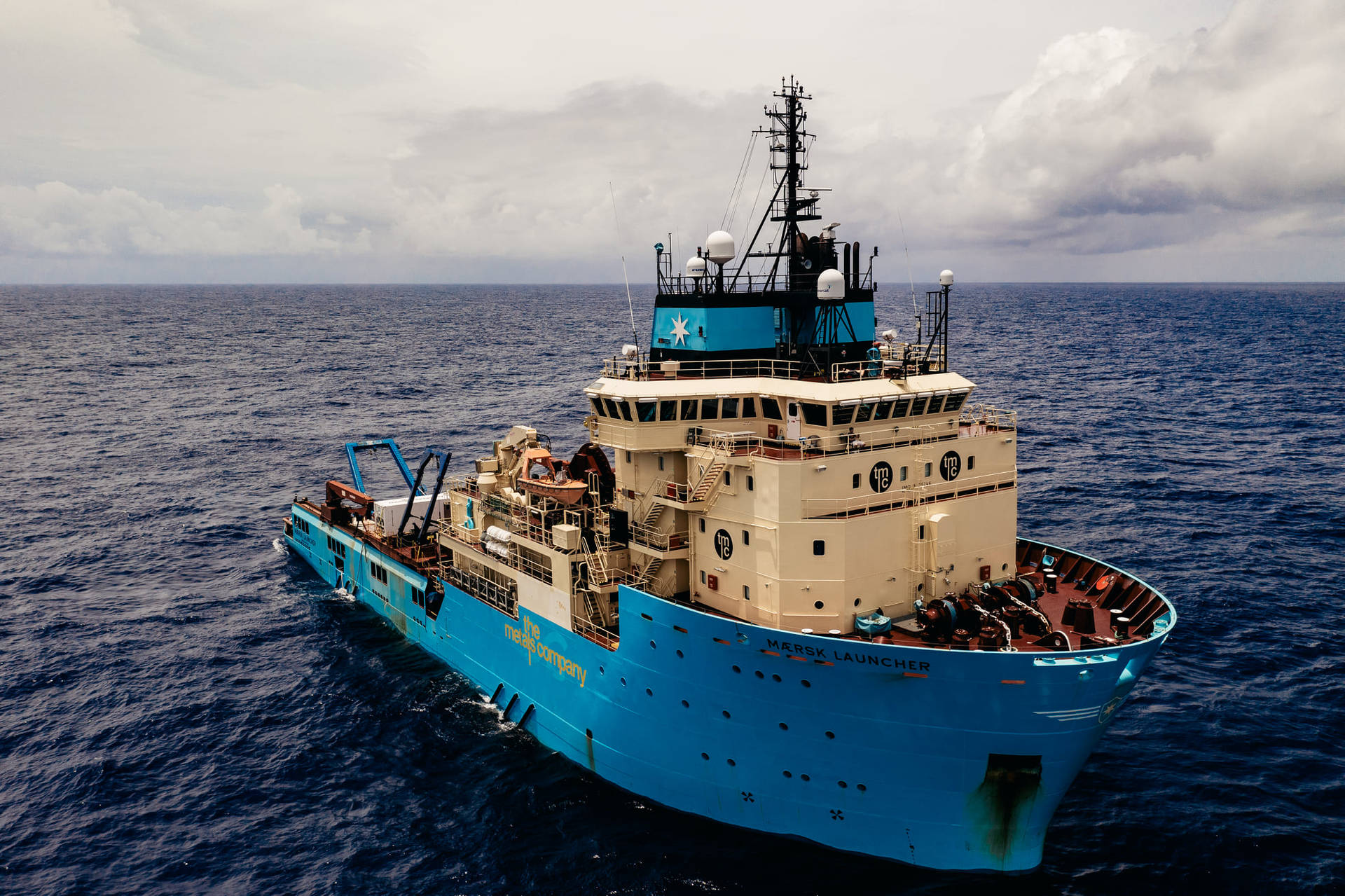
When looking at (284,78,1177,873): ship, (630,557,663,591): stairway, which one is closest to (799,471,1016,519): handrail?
(284,78,1177,873): ship

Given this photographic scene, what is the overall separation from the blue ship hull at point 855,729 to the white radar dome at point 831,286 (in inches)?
349

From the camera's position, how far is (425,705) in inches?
1204

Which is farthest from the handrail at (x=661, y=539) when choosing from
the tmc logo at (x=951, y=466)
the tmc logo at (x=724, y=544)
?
the tmc logo at (x=951, y=466)

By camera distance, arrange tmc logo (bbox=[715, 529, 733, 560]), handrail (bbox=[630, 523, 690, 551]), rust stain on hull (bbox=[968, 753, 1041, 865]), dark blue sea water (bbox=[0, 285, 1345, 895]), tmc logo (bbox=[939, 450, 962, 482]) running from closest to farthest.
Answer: rust stain on hull (bbox=[968, 753, 1041, 865]), dark blue sea water (bbox=[0, 285, 1345, 895]), tmc logo (bbox=[715, 529, 733, 560]), tmc logo (bbox=[939, 450, 962, 482]), handrail (bbox=[630, 523, 690, 551])

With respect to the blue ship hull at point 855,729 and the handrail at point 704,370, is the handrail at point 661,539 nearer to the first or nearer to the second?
the blue ship hull at point 855,729

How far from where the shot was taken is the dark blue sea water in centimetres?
2175

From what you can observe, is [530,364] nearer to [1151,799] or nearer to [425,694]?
[425,694]

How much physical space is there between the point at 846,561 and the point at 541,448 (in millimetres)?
13934

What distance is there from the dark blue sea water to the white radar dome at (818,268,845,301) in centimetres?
1161

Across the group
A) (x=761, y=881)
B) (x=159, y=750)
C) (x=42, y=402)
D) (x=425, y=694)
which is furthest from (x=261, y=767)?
(x=42, y=402)

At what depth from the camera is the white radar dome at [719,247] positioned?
25547 millimetres

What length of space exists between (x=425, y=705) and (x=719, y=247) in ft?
61.0

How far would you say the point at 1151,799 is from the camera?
2347cm

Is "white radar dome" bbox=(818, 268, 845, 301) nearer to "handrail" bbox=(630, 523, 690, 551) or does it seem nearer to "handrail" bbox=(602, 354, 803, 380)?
"handrail" bbox=(602, 354, 803, 380)
